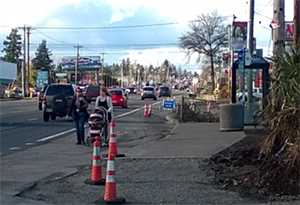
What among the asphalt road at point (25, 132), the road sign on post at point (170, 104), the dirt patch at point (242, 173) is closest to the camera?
the dirt patch at point (242, 173)

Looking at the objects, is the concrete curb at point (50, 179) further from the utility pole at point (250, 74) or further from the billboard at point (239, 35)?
the billboard at point (239, 35)

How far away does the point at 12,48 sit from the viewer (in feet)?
582

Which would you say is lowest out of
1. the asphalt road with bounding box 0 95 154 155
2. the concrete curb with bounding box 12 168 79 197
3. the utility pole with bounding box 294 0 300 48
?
the asphalt road with bounding box 0 95 154 155

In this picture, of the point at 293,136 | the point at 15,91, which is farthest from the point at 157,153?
the point at 15,91

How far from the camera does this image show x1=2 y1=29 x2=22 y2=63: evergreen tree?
6954 inches

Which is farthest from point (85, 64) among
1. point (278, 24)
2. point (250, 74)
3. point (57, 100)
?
point (278, 24)

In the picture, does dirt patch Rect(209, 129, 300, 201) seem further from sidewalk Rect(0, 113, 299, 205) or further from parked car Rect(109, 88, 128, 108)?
parked car Rect(109, 88, 128, 108)

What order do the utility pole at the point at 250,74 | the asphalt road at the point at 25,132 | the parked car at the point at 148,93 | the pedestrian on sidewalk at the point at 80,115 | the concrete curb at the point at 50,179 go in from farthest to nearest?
the parked car at the point at 148,93
the utility pole at the point at 250,74
the pedestrian on sidewalk at the point at 80,115
the asphalt road at the point at 25,132
the concrete curb at the point at 50,179

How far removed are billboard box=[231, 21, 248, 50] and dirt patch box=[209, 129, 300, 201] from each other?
11.1 metres

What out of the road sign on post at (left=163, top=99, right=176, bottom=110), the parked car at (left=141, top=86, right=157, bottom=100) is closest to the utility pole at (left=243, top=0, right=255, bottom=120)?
the road sign on post at (left=163, top=99, right=176, bottom=110)

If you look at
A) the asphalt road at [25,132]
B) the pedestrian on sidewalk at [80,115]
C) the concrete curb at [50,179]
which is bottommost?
the asphalt road at [25,132]

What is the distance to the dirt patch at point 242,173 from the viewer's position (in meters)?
11.4

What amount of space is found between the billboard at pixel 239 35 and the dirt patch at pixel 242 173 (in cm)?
1105

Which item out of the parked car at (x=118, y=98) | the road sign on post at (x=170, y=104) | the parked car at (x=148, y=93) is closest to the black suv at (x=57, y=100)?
the road sign on post at (x=170, y=104)
